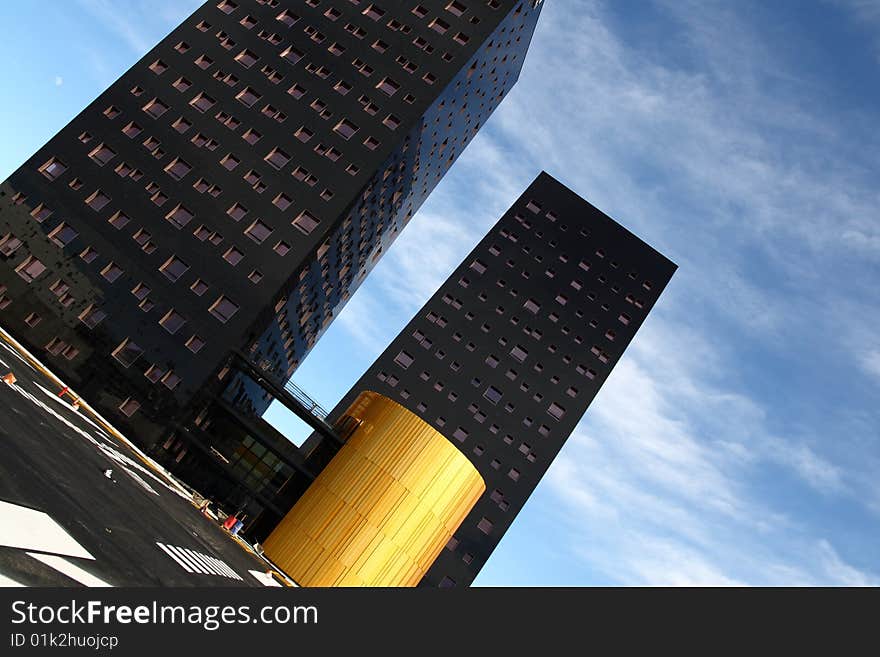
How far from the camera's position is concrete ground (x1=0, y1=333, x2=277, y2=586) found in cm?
680

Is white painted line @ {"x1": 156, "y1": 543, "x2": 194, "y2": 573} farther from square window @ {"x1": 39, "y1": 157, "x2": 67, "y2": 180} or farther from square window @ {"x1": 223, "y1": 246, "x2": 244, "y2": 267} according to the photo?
square window @ {"x1": 39, "y1": 157, "x2": 67, "y2": 180}

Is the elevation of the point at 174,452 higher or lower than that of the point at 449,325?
lower

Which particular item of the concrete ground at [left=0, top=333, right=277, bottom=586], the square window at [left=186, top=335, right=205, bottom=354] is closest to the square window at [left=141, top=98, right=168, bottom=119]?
the square window at [left=186, top=335, right=205, bottom=354]

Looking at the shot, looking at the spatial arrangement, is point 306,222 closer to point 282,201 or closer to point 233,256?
point 282,201

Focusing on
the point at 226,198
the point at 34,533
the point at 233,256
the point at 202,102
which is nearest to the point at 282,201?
the point at 226,198

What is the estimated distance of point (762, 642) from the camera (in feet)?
30.6

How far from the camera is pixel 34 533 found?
716 cm

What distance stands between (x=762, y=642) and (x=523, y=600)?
3.35 m

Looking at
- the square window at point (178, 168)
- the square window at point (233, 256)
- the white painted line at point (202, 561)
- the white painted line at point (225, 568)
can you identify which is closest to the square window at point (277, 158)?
the square window at point (178, 168)

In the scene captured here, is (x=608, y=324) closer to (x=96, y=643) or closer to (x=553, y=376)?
(x=553, y=376)

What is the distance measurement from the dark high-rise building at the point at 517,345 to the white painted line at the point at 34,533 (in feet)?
121

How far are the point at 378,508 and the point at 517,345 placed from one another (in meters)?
30.8

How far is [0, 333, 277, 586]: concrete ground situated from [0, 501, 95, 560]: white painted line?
2 cm

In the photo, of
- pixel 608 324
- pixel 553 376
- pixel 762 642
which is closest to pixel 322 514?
pixel 762 642
